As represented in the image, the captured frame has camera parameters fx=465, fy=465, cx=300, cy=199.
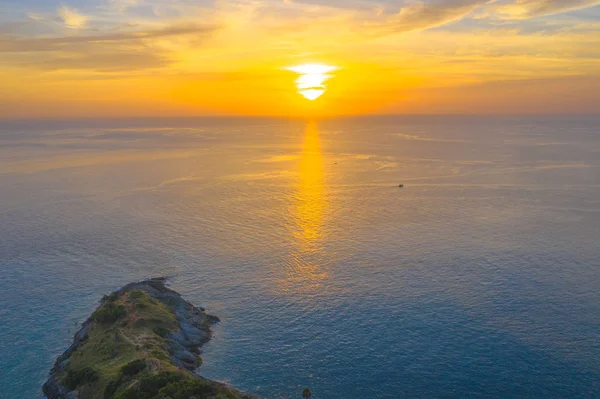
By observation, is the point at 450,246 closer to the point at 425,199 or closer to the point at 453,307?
the point at 453,307

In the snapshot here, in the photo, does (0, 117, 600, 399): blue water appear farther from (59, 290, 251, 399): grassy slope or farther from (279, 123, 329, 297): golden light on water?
(59, 290, 251, 399): grassy slope

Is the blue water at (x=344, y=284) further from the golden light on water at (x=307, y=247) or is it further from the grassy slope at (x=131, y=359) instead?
the grassy slope at (x=131, y=359)

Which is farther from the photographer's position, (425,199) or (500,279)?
(425,199)

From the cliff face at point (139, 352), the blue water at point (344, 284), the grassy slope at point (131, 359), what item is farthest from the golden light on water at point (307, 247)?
the grassy slope at point (131, 359)

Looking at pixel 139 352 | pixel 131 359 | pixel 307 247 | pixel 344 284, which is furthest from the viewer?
pixel 307 247

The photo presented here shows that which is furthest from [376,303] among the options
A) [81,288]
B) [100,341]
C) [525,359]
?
[81,288]

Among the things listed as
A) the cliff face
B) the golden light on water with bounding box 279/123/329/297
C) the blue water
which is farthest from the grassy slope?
the golden light on water with bounding box 279/123/329/297

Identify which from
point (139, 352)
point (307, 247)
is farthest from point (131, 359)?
point (307, 247)

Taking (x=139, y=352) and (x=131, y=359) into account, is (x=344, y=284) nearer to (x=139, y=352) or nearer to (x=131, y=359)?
(x=139, y=352)
